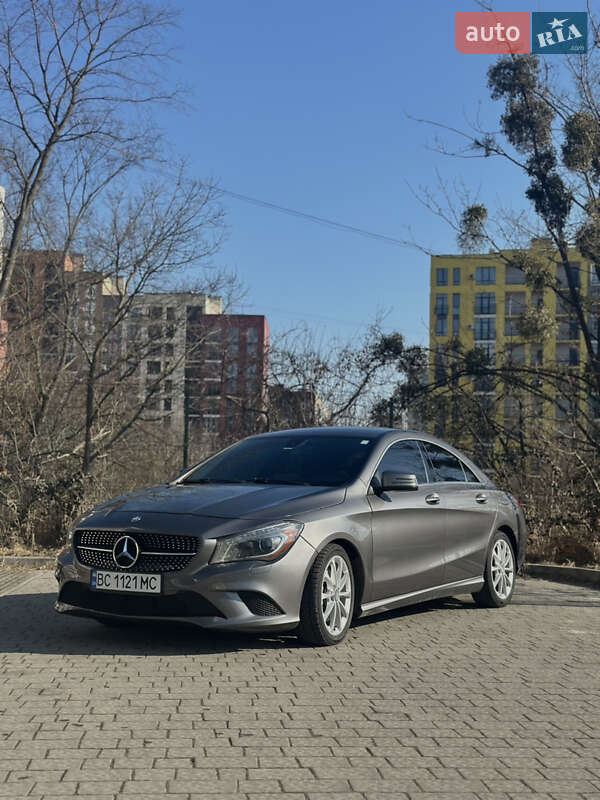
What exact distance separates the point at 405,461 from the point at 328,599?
185 cm

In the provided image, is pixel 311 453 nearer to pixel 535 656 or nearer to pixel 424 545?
pixel 424 545

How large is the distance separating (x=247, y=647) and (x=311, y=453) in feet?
5.88

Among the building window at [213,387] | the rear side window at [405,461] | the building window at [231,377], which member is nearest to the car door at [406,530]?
the rear side window at [405,461]

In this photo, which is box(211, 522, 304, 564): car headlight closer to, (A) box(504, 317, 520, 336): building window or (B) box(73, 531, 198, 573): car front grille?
(B) box(73, 531, 198, 573): car front grille

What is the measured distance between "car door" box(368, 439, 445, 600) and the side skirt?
4 cm

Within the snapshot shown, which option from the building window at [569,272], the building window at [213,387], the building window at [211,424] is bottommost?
the building window at [211,424]

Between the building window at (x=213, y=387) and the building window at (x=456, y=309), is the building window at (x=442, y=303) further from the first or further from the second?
the building window at (x=213, y=387)

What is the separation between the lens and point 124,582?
266 inches

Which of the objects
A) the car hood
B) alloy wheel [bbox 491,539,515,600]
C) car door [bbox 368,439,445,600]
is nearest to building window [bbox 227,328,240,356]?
alloy wheel [bbox 491,539,515,600]

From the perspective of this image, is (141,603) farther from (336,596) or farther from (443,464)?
(443,464)

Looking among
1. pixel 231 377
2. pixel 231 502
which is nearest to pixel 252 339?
pixel 231 377

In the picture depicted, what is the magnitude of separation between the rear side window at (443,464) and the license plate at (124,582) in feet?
10.1

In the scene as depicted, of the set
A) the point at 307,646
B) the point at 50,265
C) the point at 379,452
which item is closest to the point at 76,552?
the point at 307,646

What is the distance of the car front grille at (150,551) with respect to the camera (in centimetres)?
666
